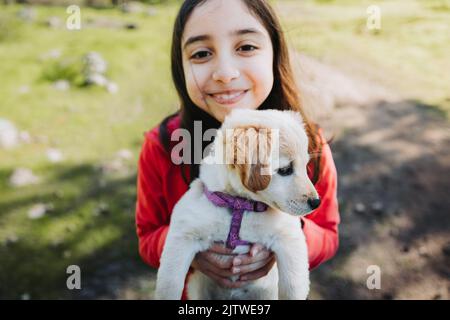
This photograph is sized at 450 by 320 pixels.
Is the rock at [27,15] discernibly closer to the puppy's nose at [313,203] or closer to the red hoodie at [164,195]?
the red hoodie at [164,195]

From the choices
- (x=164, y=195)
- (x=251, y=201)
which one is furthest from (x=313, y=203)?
(x=164, y=195)

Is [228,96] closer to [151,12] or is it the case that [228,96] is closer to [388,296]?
[388,296]

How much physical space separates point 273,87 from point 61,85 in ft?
15.3

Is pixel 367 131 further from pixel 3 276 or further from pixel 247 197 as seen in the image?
pixel 3 276

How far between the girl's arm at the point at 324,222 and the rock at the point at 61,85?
15.6ft

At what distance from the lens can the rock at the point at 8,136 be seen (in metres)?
4.88

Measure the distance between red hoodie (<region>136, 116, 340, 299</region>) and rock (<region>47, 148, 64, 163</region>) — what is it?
2.69 meters

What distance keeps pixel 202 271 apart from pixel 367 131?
4.26 m

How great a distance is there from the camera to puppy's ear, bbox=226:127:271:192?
65.6 inches

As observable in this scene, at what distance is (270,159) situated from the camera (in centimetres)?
168

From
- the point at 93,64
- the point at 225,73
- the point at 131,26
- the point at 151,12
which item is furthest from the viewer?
the point at 151,12

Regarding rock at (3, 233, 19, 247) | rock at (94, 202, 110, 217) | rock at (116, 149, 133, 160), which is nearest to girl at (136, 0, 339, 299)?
rock at (94, 202, 110, 217)

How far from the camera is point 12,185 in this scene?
433 cm
